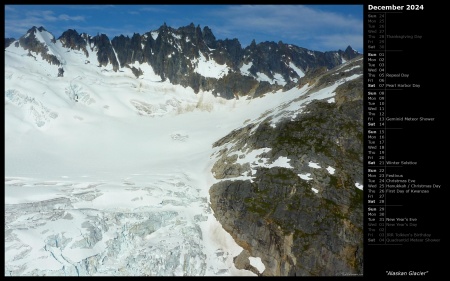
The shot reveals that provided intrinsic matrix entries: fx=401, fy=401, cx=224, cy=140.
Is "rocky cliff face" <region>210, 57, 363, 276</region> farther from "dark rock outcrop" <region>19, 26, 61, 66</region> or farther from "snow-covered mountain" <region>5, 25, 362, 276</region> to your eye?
"dark rock outcrop" <region>19, 26, 61, 66</region>

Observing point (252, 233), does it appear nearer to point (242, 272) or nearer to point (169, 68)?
point (242, 272)

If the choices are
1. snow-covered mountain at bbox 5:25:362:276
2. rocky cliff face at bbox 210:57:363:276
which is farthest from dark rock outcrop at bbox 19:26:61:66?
rocky cliff face at bbox 210:57:363:276

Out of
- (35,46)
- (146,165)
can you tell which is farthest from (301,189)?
(35,46)

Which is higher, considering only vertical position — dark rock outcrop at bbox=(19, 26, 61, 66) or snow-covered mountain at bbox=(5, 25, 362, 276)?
dark rock outcrop at bbox=(19, 26, 61, 66)

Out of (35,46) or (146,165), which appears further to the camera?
(35,46)

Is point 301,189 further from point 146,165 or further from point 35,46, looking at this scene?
point 35,46
